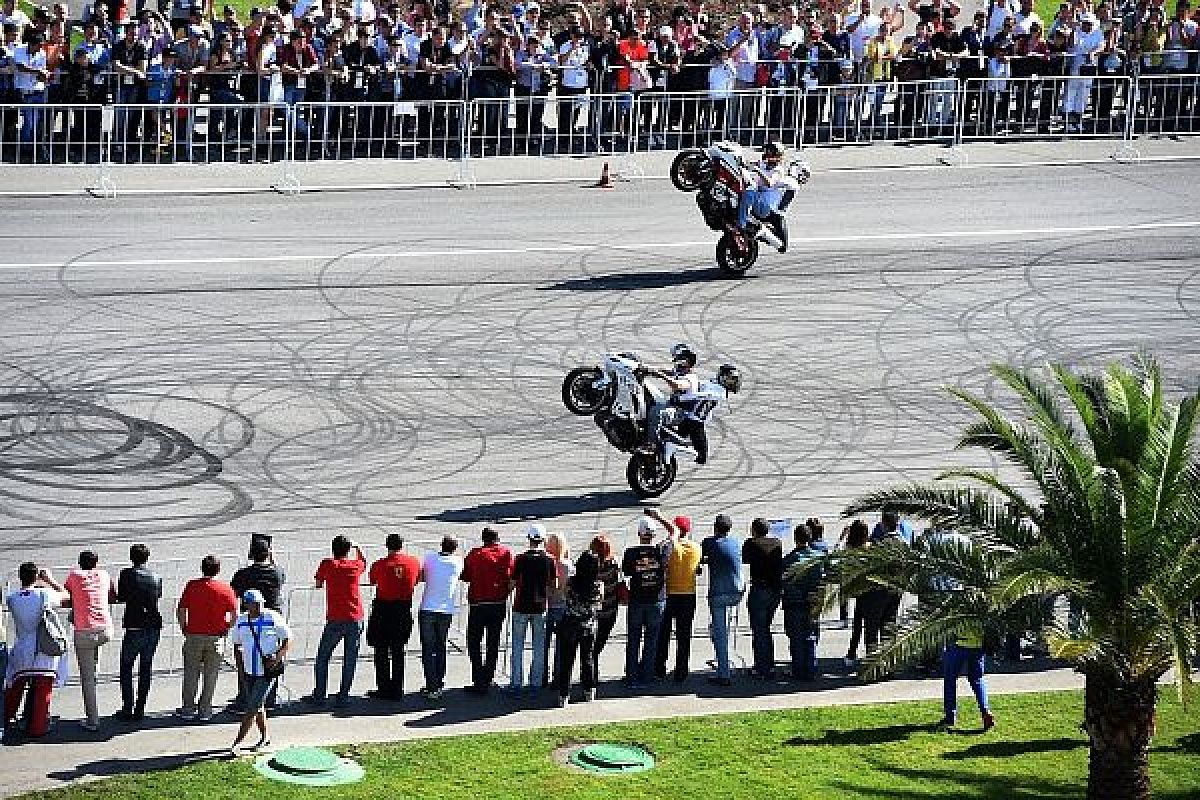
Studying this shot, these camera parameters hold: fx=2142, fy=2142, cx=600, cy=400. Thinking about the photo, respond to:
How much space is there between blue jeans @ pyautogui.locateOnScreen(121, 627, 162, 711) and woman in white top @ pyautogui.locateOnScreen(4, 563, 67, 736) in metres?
0.57

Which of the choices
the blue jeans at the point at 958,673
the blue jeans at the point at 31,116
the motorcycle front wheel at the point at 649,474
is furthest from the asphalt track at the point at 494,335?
the blue jeans at the point at 958,673

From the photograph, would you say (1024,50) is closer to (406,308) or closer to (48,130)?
(406,308)

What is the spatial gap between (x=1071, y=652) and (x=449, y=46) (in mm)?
21837

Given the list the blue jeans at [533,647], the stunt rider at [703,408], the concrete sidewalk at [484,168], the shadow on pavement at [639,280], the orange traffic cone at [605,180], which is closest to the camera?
the blue jeans at [533,647]

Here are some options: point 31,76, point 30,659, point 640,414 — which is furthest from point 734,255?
point 30,659

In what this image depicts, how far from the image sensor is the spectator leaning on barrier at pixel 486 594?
1934 cm

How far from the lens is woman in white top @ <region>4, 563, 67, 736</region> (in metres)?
17.8

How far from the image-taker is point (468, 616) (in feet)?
64.6

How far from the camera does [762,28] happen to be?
123 feet

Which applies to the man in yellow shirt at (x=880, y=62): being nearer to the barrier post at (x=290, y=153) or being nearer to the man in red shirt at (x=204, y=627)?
the barrier post at (x=290, y=153)

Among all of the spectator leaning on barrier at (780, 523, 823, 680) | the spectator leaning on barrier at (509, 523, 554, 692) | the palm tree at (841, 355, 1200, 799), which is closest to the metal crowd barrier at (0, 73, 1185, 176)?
the spectator leaning on barrier at (509, 523, 554, 692)

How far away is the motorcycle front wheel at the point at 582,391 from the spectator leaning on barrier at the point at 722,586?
14.4 feet

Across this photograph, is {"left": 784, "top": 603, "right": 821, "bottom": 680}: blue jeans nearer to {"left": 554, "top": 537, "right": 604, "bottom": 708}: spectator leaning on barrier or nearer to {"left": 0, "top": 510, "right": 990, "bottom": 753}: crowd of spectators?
{"left": 0, "top": 510, "right": 990, "bottom": 753}: crowd of spectators

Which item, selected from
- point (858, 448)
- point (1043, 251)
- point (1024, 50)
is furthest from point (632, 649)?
point (1024, 50)
